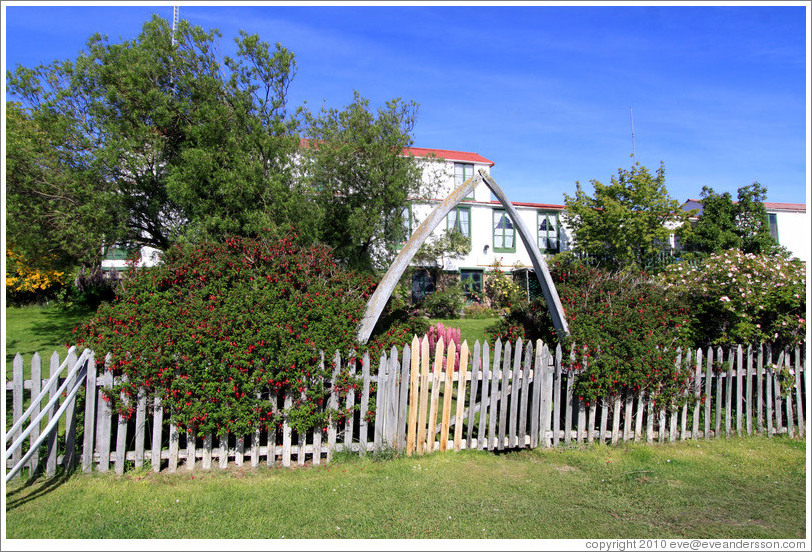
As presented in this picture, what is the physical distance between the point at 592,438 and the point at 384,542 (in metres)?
3.43

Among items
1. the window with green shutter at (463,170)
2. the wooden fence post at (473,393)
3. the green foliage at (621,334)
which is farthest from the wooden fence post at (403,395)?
the window with green shutter at (463,170)

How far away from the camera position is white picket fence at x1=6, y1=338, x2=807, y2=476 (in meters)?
4.92

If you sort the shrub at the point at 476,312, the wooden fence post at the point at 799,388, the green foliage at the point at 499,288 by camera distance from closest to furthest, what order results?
the wooden fence post at the point at 799,388 → the shrub at the point at 476,312 → the green foliage at the point at 499,288

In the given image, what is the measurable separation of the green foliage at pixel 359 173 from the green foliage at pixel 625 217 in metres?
10.5

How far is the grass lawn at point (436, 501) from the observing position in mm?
4027

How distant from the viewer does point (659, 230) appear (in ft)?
65.7

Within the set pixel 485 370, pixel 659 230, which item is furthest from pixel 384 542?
pixel 659 230

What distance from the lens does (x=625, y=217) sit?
20.0 metres

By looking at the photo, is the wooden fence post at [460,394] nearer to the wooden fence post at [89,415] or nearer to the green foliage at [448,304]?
the wooden fence post at [89,415]

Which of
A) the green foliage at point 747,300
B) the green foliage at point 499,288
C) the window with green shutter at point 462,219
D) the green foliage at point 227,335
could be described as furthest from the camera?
the window with green shutter at point 462,219

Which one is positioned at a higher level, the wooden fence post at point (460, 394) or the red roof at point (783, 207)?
the red roof at point (783, 207)

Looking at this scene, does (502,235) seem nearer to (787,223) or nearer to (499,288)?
(499,288)

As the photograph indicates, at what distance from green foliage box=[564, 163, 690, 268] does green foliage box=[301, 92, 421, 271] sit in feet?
34.4

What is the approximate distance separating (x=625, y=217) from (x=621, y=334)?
1532cm
